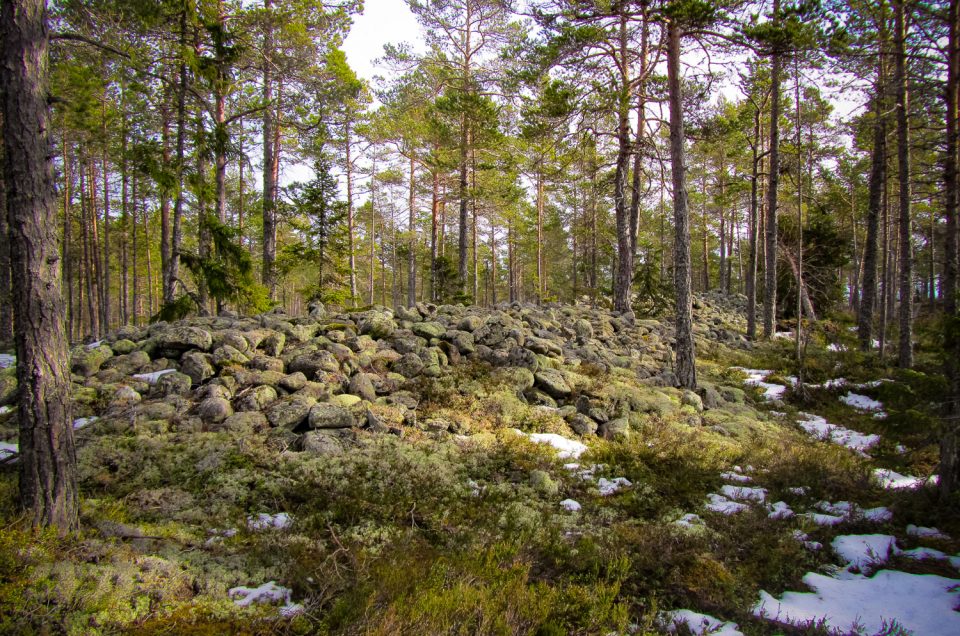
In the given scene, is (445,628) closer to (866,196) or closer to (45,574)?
(45,574)

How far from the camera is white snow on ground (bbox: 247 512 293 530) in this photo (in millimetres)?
4145

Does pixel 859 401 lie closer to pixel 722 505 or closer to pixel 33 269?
pixel 722 505

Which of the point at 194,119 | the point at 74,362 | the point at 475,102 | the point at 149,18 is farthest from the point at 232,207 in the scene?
the point at 194,119

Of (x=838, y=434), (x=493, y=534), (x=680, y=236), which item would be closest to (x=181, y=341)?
(x=493, y=534)

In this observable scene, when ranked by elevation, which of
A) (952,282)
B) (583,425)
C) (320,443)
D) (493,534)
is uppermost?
(952,282)

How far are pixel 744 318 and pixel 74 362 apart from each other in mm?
25740

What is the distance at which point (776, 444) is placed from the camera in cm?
739

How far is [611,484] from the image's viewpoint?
571 centimetres

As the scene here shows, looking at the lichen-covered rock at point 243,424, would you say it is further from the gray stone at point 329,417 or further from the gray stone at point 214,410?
the gray stone at point 329,417

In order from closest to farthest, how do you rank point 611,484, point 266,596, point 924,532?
point 266,596 → point 924,532 → point 611,484

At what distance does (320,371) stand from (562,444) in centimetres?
402

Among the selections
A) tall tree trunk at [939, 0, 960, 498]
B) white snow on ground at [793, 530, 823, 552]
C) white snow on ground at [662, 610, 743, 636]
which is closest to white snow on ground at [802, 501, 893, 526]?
white snow on ground at [793, 530, 823, 552]

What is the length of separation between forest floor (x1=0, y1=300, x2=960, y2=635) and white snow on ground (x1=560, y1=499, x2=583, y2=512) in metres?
0.03

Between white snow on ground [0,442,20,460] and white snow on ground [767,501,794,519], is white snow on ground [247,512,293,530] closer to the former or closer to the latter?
white snow on ground [0,442,20,460]
